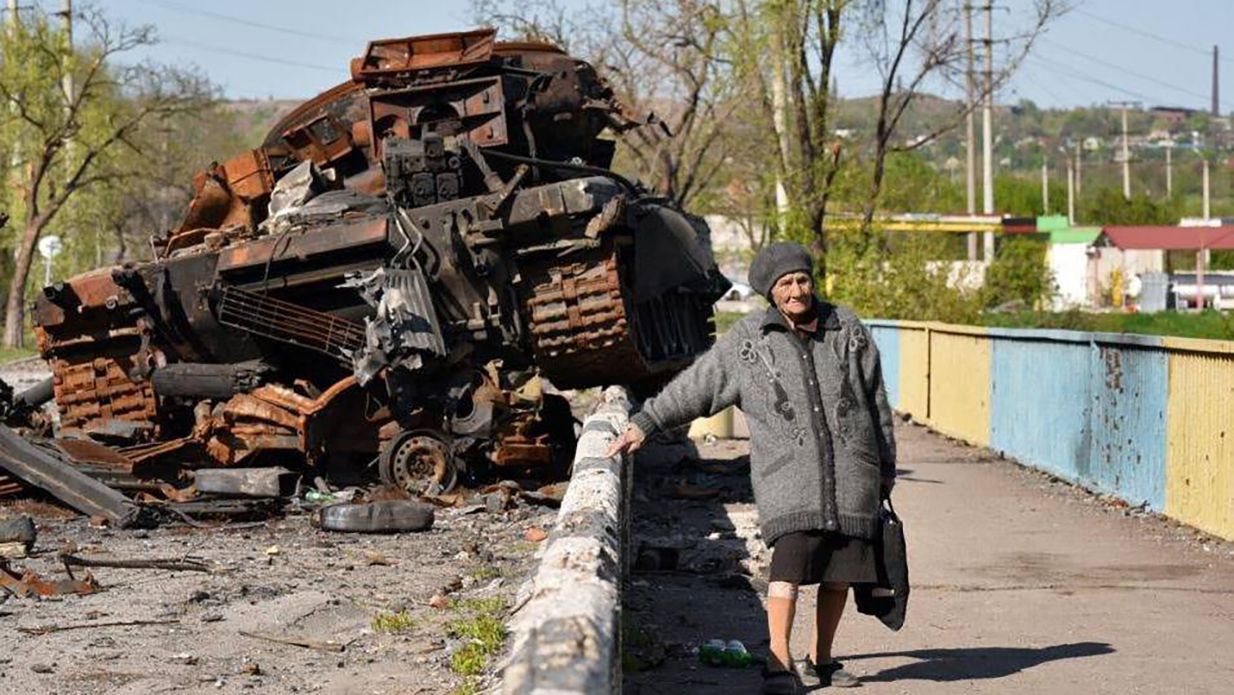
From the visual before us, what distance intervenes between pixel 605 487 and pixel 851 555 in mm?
1417

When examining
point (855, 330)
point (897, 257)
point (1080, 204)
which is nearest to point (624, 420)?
point (855, 330)

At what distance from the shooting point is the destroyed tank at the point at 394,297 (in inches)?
648

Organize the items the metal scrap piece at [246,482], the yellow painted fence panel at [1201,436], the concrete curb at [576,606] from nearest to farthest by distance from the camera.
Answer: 1. the concrete curb at [576,606]
2. the yellow painted fence panel at [1201,436]
3. the metal scrap piece at [246,482]

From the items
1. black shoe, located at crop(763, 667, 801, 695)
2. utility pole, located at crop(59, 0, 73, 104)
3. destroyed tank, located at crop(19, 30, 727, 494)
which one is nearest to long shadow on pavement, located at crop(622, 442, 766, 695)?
black shoe, located at crop(763, 667, 801, 695)

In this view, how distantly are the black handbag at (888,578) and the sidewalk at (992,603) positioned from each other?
0.36m

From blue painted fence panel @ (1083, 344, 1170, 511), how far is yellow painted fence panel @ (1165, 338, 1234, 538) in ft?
0.80

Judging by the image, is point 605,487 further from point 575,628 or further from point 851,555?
point 575,628

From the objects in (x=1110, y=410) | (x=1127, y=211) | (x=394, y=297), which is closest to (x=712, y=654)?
(x=394, y=297)

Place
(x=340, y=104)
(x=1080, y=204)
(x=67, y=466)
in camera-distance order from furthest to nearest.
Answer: (x=1080, y=204)
(x=340, y=104)
(x=67, y=466)

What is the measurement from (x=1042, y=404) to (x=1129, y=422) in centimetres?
343

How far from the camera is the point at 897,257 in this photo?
4072 cm

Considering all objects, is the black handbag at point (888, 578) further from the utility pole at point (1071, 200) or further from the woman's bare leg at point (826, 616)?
the utility pole at point (1071, 200)

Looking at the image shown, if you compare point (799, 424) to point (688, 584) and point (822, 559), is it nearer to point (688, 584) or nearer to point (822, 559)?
point (822, 559)

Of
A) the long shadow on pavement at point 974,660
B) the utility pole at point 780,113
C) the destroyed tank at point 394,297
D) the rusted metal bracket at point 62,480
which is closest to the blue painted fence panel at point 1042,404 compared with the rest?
the destroyed tank at point 394,297
